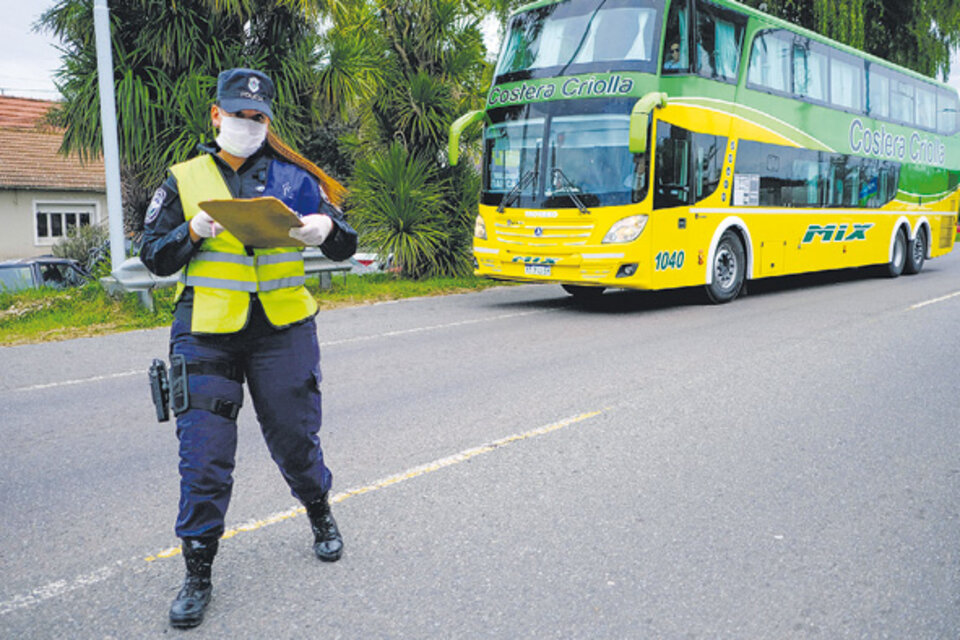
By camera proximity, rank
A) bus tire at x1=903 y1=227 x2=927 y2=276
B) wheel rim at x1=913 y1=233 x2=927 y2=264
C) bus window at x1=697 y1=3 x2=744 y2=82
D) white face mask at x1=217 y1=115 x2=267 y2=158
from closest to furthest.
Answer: white face mask at x1=217 y1=115 x2=267 y2=158
bus window at x1=697 y1=3 x2=744 y2=82
bus tire at x1=903 y1=227 x2=927 y2=276
wheel rim at x1=913 y1=233 x2=927 y2=264

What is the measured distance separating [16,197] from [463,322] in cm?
1927

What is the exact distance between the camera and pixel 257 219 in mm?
2934

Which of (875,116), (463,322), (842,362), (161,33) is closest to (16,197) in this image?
(161,33)

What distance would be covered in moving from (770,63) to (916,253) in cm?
692

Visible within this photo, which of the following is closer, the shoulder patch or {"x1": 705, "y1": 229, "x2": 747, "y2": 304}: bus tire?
the shoulder patch

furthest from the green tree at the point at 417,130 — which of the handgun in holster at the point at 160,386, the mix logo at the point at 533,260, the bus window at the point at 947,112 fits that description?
the handgun in holster at the point at 160,386

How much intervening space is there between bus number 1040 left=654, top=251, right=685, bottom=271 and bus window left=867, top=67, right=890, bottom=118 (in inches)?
264

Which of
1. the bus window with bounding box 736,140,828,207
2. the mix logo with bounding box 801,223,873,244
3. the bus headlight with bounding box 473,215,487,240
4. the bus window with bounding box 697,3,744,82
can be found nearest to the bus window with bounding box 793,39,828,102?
the bus window with bounding box 736,140,828,207

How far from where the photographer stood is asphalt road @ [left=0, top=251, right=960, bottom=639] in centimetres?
308

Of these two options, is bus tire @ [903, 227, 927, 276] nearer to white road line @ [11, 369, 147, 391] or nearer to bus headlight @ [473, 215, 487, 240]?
bus headlight @ [473, 215, 487, 240]

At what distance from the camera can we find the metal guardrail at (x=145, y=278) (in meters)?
9.85

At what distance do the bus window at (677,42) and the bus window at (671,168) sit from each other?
753mm

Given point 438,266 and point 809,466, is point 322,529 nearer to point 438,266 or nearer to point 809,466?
point 809,466

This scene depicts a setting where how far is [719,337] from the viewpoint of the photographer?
29.1 feet
